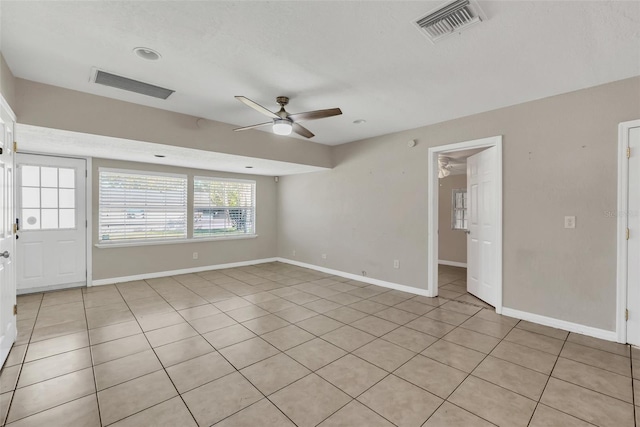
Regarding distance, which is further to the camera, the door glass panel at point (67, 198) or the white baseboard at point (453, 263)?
the white baseboard at point (453, 263)

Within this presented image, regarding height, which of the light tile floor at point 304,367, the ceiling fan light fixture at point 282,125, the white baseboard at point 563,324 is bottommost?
the light tile floor at point 304,367

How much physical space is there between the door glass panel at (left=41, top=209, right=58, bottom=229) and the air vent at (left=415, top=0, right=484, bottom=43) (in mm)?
5659

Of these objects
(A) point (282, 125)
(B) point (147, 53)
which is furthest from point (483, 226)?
(B) point (147, 53)

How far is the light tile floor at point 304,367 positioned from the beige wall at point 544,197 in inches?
19.1

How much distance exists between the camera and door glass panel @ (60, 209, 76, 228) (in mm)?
4578

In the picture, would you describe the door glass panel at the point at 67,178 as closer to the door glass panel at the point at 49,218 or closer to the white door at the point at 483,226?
the door glass panel at the point at 49,218

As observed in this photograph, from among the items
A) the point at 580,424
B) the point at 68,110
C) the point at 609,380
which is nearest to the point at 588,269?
the point at 609,380

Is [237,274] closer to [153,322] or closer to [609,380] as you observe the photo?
[153,322]

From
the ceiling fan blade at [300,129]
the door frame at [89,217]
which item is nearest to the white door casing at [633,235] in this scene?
the ceiling fan blade at [300,129]

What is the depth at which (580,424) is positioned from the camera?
1.72 metres

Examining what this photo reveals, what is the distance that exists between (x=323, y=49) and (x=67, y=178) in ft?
15.8

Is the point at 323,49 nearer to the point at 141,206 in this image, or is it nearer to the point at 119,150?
the point at 119,150

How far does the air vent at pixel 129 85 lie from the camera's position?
2680 mm

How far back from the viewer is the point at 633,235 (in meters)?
2.70
